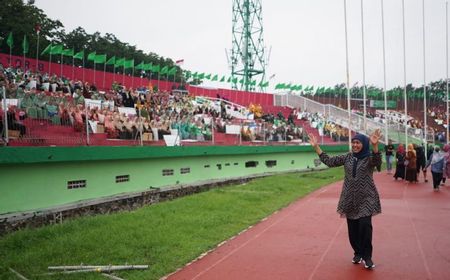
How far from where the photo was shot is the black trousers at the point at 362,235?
6.20 m

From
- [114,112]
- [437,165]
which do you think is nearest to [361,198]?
[114,112]

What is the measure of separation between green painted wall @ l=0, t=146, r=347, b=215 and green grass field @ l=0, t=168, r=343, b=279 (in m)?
1.66

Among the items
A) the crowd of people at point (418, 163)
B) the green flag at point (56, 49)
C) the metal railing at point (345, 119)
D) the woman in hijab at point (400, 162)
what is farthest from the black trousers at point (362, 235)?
the metal railing at point (345, 119)

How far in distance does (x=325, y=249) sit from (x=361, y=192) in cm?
161

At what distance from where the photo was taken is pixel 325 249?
745 cm

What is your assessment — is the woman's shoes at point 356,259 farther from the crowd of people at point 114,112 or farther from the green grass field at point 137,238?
the crowd of people at point 114,112

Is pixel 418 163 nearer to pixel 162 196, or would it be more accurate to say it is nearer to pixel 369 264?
pixel 162 196

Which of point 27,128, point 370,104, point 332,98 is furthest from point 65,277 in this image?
point 370,104

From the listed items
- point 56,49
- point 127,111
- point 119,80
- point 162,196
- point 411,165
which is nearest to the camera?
point 162,196

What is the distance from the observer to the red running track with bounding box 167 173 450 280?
612 centimetres

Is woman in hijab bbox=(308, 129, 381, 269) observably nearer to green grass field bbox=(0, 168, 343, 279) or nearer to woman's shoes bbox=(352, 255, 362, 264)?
woman's shoes bbox=(352, 255, 362, 264)

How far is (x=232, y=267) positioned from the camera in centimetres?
648

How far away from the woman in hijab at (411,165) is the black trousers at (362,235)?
516 inches

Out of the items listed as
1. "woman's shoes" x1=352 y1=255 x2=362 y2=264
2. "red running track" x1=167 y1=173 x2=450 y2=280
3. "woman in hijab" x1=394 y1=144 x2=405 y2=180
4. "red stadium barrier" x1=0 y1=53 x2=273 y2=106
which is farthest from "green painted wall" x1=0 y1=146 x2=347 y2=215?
"red stadium barrier" x1=0 y1=53 x2=273 y2=106
